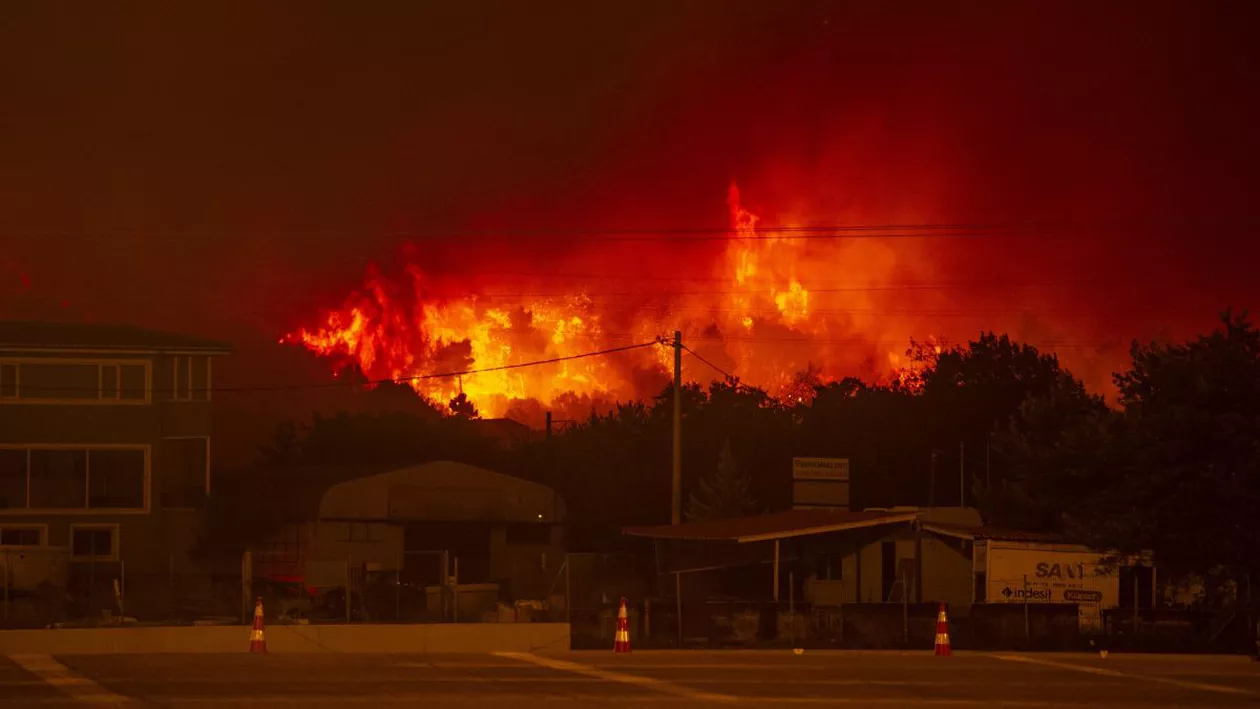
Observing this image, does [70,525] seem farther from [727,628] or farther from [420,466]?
[727,628]

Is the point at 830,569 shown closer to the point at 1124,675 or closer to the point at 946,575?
the point at 946,575

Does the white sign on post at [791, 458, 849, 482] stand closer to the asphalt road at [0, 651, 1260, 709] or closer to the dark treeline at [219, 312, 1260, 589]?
the dark treeline at [219, 312, 1260, 589]

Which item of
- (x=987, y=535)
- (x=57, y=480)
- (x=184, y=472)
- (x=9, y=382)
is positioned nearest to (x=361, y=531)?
(x=184, y=472)

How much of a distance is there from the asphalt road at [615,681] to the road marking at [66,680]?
0.03 meters

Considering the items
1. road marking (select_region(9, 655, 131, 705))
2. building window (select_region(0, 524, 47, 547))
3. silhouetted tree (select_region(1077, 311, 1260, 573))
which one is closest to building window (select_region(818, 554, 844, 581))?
silhouetted tree (select_region(1077, 311, 1260, 573))

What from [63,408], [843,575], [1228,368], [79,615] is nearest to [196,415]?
[63,408]

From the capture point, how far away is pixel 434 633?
29734 mm

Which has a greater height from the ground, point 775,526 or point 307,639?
point 775,526

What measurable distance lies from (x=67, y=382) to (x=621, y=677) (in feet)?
118

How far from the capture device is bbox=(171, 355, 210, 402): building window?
183 ft

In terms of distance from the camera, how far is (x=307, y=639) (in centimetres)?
2895

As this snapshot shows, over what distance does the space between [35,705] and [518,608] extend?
66.2 feet

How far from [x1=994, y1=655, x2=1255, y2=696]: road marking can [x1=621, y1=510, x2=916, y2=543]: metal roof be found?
379 inches

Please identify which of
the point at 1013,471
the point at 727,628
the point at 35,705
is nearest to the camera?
the point at 35,705
